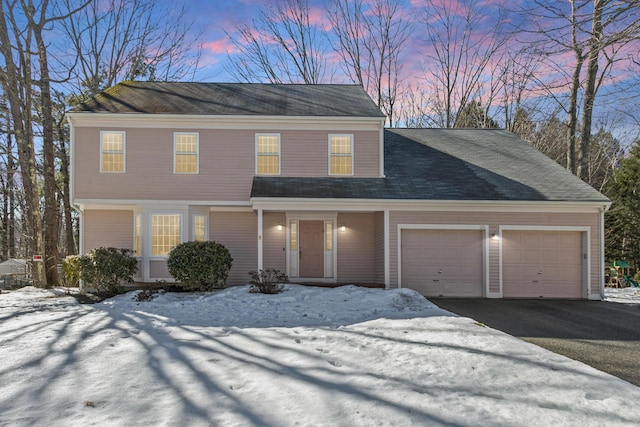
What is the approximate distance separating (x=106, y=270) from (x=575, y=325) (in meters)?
10.9

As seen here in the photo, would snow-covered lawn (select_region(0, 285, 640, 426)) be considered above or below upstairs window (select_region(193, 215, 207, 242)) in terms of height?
below

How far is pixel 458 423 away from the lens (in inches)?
141

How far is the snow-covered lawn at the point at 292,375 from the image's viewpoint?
3.76 meters

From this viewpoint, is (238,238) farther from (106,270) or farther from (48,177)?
(48,177)

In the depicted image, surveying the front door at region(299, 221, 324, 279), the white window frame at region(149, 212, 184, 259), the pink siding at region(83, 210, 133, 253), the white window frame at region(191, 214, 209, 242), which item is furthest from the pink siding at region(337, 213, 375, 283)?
the pink siding at region(83, 210, 133, 253)

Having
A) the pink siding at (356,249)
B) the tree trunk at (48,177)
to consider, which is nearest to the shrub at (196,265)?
the pink siding at (356,249)

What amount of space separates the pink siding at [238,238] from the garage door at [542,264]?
24.4 feet

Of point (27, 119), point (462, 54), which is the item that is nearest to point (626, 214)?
point (462, 54)

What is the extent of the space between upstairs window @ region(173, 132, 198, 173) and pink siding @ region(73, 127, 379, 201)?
14 cm

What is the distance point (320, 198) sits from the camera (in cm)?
1184

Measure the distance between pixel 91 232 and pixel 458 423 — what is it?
12.8 meters

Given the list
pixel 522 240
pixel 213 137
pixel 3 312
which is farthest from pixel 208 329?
pixel 522 240

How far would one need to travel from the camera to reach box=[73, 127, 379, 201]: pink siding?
12812 millimetres

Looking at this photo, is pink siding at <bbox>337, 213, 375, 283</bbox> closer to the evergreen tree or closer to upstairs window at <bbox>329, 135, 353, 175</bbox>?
upstairs window at <bbox>329, 135, 353, 175</bbox>
